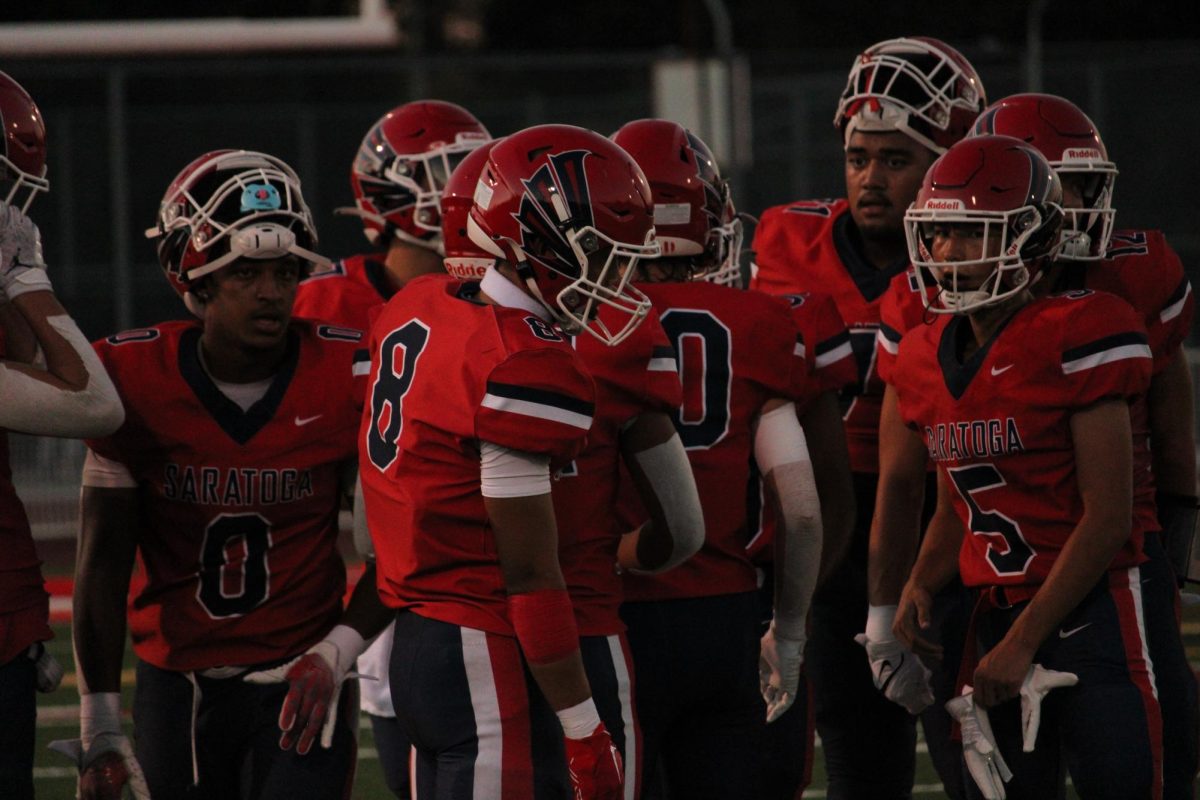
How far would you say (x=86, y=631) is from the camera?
3607 mm

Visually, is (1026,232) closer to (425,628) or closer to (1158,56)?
(425,628)

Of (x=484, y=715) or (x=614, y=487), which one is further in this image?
(x=614, y=487)

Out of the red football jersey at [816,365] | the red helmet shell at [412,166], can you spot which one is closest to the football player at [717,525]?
the red football jersey at [816,365]

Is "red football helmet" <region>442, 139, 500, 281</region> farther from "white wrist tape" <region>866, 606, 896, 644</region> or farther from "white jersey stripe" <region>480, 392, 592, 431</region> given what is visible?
"white wrist tape" <region>866, 606, 896, 644</region>

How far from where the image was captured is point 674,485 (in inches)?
127

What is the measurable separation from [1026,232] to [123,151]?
8036 mm

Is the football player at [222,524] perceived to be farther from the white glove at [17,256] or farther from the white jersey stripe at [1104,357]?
the white jersey stripe at [1104,357]

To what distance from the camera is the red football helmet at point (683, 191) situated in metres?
3.67

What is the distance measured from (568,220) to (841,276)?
173 cm

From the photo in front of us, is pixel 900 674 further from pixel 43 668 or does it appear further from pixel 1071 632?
pixel 43 668

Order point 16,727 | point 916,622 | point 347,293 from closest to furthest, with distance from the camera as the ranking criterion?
point 16,727, point 916,622, point 347,293

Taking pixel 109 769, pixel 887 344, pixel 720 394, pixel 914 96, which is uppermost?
pixel 914 96

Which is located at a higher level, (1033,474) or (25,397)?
(25,397)

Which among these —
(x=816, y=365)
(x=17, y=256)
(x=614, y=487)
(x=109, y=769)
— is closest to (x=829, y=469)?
(x=816, y=365)
